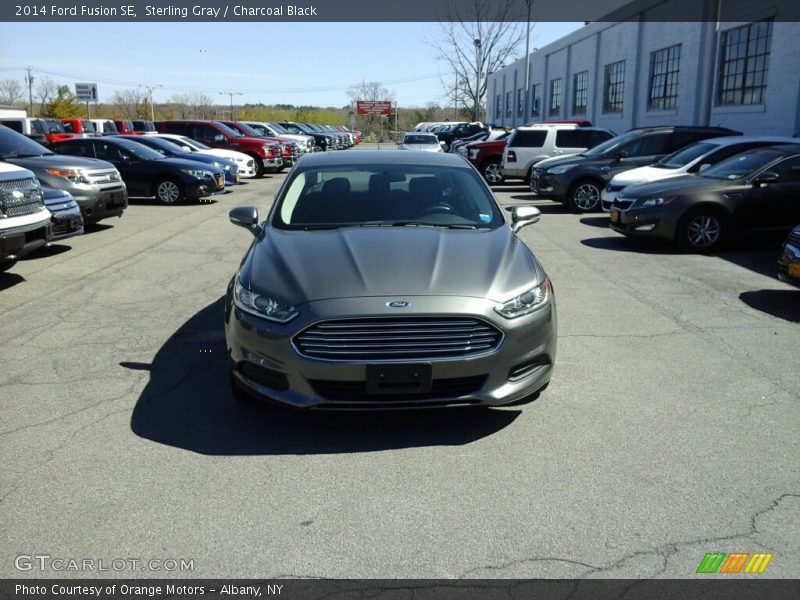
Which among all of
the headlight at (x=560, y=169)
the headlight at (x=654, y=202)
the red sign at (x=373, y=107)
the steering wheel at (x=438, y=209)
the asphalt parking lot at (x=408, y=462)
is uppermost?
the red sign at (x=373, y=107)

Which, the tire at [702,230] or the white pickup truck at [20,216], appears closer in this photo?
the white pickup truck at [20,216]

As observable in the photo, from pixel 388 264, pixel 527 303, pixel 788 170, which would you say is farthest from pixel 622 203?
pixel 388 264

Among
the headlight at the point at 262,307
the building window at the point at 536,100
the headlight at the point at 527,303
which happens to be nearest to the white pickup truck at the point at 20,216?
the headlight at the point at 262,307

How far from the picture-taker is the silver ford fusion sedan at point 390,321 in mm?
4148

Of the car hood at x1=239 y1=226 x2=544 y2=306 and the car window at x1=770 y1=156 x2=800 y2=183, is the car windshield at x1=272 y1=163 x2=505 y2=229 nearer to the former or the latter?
the car hood at x1=239 y1=226 x2=544 y2=306

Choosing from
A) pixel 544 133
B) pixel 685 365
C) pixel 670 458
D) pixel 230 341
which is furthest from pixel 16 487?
pixel 544 133

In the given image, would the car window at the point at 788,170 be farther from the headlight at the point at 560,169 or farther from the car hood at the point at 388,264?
the car hood at the point at 388,264

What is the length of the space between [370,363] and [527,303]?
1.06 meters

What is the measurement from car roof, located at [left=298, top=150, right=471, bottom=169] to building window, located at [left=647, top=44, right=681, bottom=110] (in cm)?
2119

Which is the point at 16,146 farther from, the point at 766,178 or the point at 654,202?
the point at 766,178

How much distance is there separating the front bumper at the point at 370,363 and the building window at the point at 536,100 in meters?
45.0

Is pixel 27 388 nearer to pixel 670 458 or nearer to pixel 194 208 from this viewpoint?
pixel 670 458

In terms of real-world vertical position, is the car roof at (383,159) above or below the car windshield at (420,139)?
above

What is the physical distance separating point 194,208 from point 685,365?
13747mm
